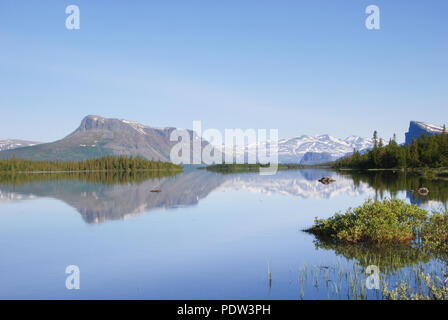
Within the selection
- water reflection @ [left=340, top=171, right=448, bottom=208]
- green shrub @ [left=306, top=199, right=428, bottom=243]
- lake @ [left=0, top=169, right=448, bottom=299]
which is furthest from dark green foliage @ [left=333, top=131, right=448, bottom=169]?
Answer: lake @ [left=0, top=169, right=448, bottom=299]

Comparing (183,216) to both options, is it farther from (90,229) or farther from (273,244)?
(273,244)

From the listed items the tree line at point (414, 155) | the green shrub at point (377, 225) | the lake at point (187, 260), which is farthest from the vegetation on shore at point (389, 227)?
the tree line at point (414, 155)

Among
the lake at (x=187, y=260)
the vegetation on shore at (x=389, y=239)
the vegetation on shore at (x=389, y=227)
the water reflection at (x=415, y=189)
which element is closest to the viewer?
the lake at (x=187, y=260)

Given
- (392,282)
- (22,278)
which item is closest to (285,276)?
(392,282)

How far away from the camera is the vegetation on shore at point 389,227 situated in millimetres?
22750

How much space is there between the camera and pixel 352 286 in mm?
15039

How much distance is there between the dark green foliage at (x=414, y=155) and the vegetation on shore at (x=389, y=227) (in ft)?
392

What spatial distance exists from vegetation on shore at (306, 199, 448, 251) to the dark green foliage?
392ft

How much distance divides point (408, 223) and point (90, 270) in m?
21.1

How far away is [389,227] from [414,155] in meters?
144

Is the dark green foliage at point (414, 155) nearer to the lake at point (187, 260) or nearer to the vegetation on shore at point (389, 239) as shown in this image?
the vegetation on shore at point (389, 239)

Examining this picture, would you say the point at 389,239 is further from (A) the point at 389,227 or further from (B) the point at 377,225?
(B) the point at 377,225
